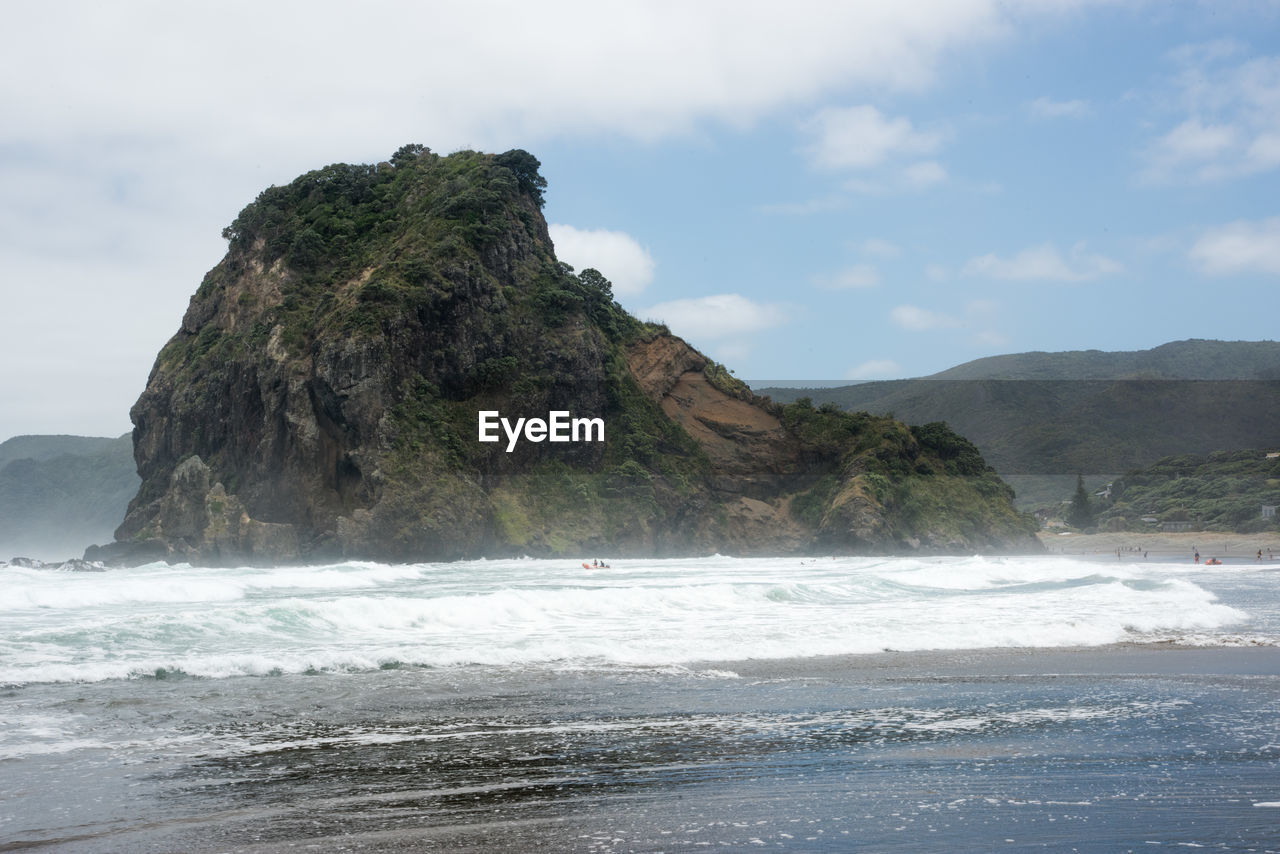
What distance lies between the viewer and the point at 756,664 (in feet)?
44.3

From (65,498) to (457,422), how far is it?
99903 mm

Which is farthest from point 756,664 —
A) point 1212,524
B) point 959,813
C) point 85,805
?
point 1212,524

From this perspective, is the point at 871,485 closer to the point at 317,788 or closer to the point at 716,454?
the point at 716,454

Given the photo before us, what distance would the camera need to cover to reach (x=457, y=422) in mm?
62781

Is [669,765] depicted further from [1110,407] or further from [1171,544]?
[1110,407]

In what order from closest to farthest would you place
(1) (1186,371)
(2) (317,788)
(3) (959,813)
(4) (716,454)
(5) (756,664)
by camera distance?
(3) (959,813) → (2) (317,788) → (5) (756,664) → (4) (716,454) → (1) (1186,371)

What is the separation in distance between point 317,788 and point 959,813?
15.2ft

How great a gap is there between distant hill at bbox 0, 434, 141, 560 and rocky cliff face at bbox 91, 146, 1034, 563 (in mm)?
64870

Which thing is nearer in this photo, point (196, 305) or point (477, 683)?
point (477, 683)

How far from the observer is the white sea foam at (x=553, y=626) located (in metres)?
13.4
